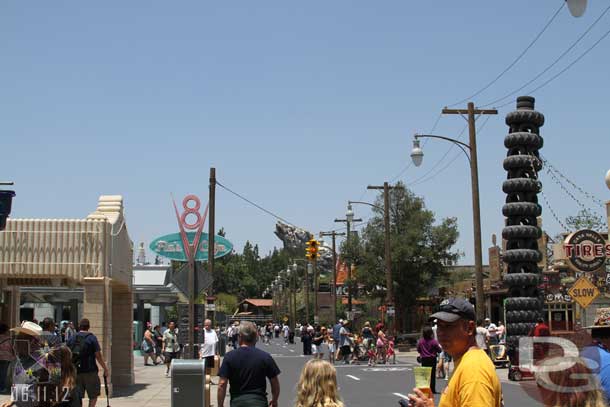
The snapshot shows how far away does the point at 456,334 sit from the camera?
4.69 metres

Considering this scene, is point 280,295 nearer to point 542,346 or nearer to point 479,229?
point 479,229

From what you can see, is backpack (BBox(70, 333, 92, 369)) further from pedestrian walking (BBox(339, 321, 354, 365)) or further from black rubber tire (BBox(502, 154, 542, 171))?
pedestrian walking (BBox(339, 321, 354, 365))

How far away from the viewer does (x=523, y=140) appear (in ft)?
101

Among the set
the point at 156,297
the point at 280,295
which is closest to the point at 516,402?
the point at 156,297

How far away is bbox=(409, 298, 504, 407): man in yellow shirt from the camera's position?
4.45m

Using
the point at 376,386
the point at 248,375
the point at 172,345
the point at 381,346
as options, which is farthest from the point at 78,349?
the point at 381,346

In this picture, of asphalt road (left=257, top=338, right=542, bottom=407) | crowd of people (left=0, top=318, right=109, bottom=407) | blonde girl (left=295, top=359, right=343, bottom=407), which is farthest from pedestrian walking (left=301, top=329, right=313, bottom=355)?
blonde girl (left=295, top=359, right=343, bottom=407)

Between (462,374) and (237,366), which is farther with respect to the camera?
(237,366)

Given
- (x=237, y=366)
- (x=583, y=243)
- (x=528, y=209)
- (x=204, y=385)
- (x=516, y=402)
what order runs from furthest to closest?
(x=528, y=209), (x=583, y=243), (x=516, y=402), (x=204, y=385), (x=237, y=366)

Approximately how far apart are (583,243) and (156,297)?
1057 inches

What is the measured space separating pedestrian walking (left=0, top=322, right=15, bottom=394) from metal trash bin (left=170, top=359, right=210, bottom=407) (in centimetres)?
532

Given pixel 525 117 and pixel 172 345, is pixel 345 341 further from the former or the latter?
pixel 525 117

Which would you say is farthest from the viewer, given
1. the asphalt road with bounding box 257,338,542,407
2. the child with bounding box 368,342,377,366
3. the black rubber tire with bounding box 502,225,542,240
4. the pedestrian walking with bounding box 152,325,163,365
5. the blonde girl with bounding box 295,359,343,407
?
the pedestrian walking with bounding box 152,325,163,365

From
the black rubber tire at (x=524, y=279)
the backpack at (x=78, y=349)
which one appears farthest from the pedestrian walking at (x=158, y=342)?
the backpack at (x=78, y=349)
